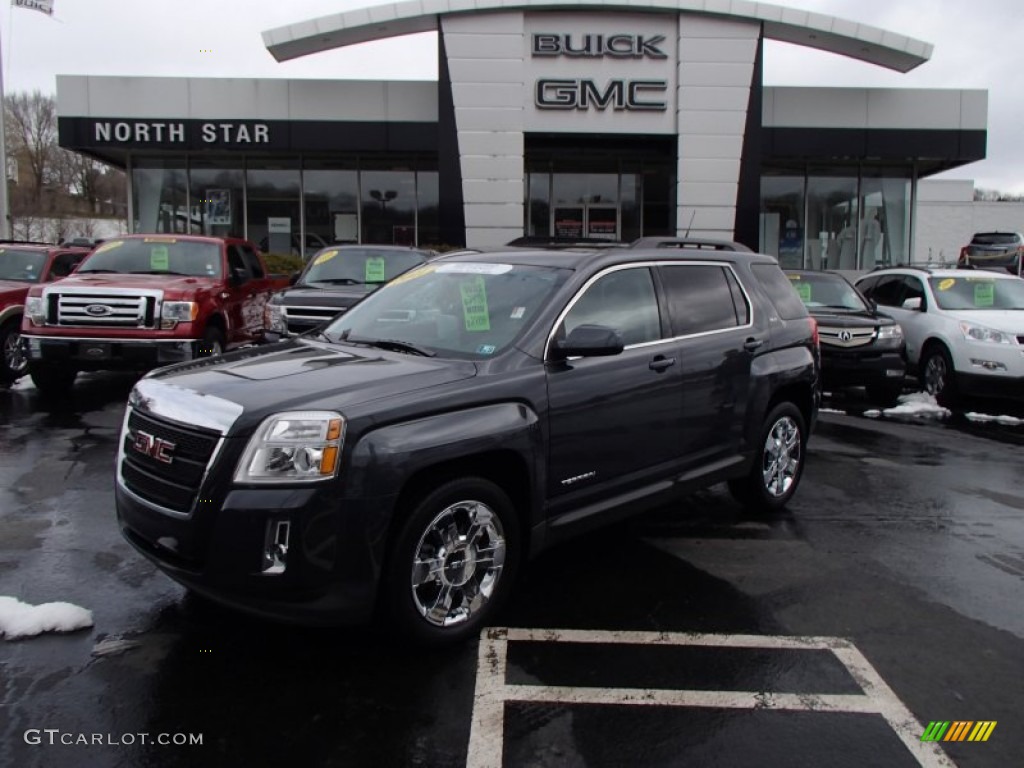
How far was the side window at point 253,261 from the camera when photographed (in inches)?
438

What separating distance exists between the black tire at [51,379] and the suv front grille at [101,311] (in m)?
0.77

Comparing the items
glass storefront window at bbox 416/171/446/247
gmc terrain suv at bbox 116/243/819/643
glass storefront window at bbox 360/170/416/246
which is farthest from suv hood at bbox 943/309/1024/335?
glass storefront window at bbox 360/170/416/246

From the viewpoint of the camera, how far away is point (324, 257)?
11297 millimetres

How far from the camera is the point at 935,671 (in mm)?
3574

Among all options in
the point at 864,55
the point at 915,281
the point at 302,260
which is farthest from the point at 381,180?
the point at 915,281

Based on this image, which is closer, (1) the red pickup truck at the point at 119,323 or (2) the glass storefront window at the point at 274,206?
(1) the red pickup truck at the point at 119,323

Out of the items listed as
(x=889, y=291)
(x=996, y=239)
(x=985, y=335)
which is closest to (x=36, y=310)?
(x=985, y=335)

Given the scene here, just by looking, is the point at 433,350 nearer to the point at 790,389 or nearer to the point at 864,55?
the point at 790,389

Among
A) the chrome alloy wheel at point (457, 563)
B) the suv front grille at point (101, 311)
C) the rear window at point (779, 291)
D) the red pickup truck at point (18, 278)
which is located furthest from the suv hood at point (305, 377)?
the red pickup truck at point (18, 278)

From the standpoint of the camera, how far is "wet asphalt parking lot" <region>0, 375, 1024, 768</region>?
295 centimetres

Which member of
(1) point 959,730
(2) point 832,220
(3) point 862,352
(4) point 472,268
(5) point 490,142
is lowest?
(1) point 959,730

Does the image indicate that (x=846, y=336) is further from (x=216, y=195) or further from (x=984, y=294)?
(x=216, y=195)

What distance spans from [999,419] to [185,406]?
9768 millimetres

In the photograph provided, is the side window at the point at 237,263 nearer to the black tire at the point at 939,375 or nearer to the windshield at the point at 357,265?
the windshield at the point at 357,265
